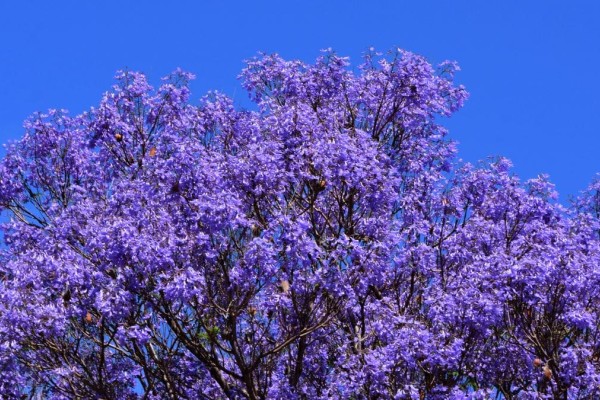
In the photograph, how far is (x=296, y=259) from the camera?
47.5ft

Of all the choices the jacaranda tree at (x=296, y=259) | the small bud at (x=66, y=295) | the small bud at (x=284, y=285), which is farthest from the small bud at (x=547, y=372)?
the small bud at (x=66, y=295)

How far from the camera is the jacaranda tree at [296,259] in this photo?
14.7 meters

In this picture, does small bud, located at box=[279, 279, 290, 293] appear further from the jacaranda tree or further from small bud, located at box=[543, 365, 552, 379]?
small bud, located at box=[543, 365, 552, 379]

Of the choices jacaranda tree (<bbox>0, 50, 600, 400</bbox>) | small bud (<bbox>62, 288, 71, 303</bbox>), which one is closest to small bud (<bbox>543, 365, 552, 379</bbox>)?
jacaranda tree (<bbox>0, 50, 600, 400</bbox>)

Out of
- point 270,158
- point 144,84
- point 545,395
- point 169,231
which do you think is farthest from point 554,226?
point 144,84

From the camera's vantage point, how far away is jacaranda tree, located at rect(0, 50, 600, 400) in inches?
577

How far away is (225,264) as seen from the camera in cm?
1530

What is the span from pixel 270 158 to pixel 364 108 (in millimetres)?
4727

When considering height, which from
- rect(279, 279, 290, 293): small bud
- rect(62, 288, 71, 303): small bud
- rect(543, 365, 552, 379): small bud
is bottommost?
rect(543, 365, 552, 379): small bud

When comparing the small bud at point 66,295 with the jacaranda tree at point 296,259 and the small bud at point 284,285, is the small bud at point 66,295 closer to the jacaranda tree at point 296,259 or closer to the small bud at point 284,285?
the jacaranda tree at point 296,259

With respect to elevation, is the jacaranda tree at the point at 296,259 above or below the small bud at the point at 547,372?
above

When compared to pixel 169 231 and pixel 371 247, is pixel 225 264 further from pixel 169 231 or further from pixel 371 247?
pixel 371 247

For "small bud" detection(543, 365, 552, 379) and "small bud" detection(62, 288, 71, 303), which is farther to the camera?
"small bud" detection(543, 365, 552, 379)

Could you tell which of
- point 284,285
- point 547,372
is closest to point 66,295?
point 284,285
